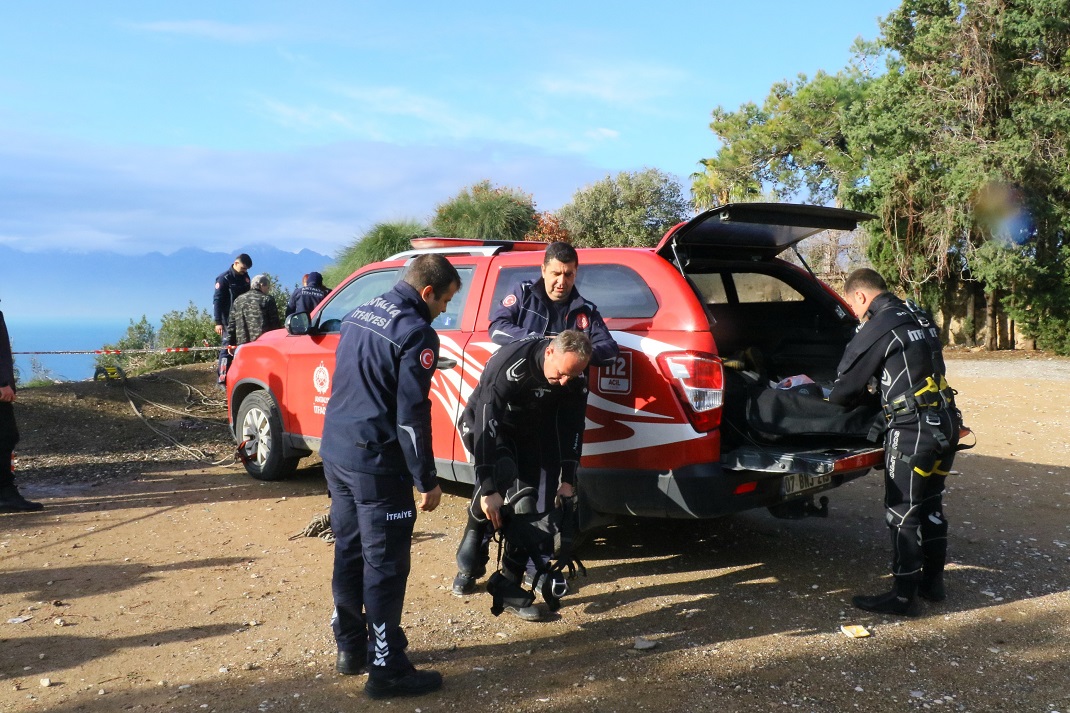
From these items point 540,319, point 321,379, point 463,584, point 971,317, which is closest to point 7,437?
point 321,379

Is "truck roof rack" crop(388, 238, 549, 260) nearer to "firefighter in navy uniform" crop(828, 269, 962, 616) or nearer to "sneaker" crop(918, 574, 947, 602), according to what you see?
"firefighter in navy uniform" crop(828, 269, 962, 616)

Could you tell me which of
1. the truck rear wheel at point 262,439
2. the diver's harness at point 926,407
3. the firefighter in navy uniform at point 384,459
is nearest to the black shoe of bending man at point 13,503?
the truck rear wheel at point 262,439

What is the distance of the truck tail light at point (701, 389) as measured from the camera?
4371mm

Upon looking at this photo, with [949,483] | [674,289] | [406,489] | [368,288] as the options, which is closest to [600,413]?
[674,289]

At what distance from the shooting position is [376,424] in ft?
11.7

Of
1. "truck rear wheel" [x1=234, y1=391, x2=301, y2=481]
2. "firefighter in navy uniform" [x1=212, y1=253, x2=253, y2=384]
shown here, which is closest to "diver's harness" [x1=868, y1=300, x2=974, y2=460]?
"truck rear wheel" [x1=234, y1=391, x2=301, y2=481]

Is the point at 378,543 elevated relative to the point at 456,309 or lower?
lower

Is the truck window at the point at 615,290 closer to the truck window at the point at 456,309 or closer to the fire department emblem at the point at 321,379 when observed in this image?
the truck window at the point at 456,309

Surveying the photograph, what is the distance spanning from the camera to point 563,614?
14.8ft

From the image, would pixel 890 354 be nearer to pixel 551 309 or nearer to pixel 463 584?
pixel 551 309

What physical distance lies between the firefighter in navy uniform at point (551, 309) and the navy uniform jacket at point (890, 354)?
47.6 inches

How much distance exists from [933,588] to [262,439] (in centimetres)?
499

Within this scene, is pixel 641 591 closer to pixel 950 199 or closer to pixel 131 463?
pixel 131 463

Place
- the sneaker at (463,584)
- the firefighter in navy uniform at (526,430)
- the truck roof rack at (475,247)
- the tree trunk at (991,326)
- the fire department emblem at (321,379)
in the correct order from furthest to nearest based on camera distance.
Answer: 1. the tree trunk at (991,326)
2. the fire department emblem at (321,379)
3. the truck roof rack at (475,247)
4. the sneaker at (463,584)
5. the firefighter in navy uniform at (526,430)
